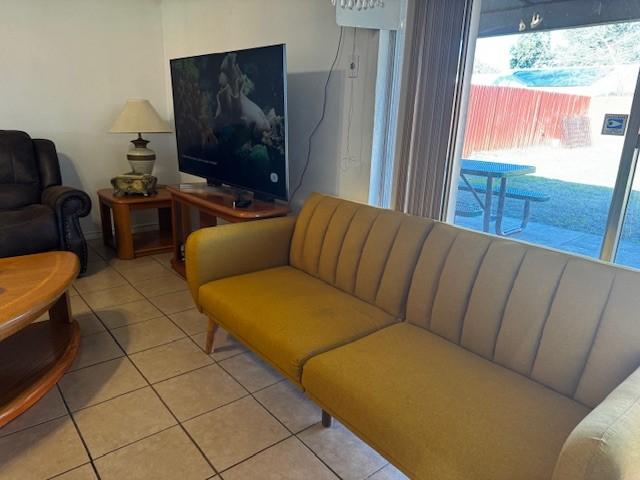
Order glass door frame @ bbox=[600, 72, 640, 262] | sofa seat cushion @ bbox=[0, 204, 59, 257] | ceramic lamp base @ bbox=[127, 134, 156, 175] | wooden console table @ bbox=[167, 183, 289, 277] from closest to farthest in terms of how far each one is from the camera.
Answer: glass door frame @ bbox=[600, 72, 640, 262] < wooden console table @ bbox=[167, 183, 289, 277] < sofa seat cushion @ bbox=[0, 204, 59, 257] < ceramic lamp base @ bbox=[127, 134, 156, 175]

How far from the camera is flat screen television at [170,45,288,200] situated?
2.37 m

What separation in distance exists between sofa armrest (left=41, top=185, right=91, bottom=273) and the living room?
12 mm

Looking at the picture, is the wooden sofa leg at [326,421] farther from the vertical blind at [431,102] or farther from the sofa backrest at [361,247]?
the vertical blind at [431,102]

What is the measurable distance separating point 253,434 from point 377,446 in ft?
2.04

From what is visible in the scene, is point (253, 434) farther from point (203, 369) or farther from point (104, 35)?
point (104, 35)

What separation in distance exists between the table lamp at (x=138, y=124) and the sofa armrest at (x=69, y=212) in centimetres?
67

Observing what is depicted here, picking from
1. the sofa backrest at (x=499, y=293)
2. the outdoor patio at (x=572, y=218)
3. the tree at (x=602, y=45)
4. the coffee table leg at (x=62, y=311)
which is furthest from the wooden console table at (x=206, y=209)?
the tree at (x=602, y=45)

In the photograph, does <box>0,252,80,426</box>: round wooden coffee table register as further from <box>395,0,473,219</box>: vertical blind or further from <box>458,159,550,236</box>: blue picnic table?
<box>458,159,550,236</box>: blue picnic table

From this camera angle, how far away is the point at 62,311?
2223 mm

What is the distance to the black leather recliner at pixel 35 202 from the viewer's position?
2.80m

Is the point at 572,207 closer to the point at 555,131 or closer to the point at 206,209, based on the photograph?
the point at 555,131

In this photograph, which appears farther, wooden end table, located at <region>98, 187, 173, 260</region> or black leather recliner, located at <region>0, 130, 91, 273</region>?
wooden end table, located at <region>98, 187, 173, 260</region>

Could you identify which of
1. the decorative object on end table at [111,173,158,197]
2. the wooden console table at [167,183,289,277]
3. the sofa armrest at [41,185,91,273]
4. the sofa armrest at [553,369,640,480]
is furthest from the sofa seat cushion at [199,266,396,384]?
the decorative object on end table at [111,173,158,197]

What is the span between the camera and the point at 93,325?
8.18 ft
